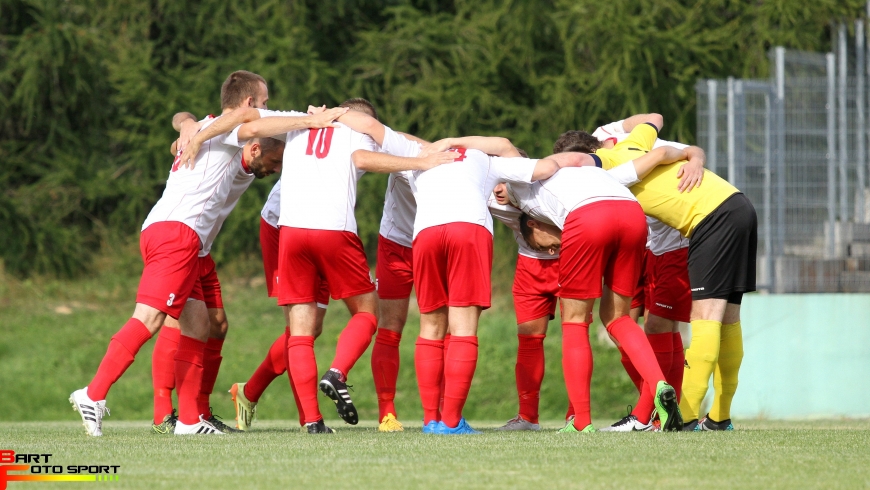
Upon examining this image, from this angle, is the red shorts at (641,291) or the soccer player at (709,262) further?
the red shorts at (641,291)

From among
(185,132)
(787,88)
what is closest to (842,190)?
(787,88)

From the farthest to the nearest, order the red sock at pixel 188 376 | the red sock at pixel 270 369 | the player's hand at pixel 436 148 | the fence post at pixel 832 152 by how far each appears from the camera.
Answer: the fence post at pixel 832 152, the red sock at pixel 270 369, the red sock at pixel 188 376, the player's hand at pixel 436 148

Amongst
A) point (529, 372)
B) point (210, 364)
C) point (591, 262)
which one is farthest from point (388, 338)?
point (591, 262)

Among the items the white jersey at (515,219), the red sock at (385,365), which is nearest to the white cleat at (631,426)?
the white jersey at (515,219)

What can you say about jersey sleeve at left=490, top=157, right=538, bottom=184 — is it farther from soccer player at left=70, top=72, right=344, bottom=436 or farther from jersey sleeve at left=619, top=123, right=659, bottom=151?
soccer player at left=70, top=72, right=344, bottom=436

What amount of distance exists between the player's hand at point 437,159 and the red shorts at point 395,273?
1.09 meters

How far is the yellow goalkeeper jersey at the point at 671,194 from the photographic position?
6.14 metres

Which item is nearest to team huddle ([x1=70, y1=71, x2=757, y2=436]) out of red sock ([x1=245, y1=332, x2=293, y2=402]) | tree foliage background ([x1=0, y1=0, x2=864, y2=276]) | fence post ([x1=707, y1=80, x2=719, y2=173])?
red sock ([x1=245, y1=332, x2=293, y2=402])

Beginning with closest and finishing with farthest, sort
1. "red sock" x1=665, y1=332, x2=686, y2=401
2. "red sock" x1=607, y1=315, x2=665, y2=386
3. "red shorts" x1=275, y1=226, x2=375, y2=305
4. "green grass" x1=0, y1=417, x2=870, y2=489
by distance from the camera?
"green grass" x1=0, y1=417, x2=870, y2=489
"red sock" x1=607, y1=315, x2=665, y2=386
"red shorts" x1=275, y1=226, x2=375, y2=305
"red sock" x1=665, y1=332, x2=686, y2=401

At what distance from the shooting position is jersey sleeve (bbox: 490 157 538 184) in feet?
19.3

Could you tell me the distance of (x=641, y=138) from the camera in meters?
6.55

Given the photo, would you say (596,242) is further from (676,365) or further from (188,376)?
(188,376)

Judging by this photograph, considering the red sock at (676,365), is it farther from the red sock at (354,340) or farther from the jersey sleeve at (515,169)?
the red sock at (354,340)

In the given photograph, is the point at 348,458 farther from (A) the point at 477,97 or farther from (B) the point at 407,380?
(A) the point at 477,97
